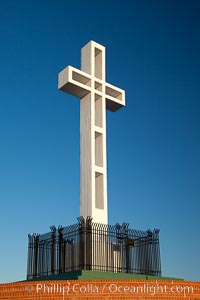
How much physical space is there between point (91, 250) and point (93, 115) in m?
6.57

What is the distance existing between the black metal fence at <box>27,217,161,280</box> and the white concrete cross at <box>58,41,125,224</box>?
5.96 feet

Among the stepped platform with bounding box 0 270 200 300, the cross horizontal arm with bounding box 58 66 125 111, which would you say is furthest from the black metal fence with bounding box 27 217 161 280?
the cross horizontal arm with bounding box 58 66 125 111

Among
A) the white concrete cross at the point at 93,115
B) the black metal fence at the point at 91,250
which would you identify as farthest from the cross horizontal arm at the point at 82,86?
the black metal fence at the point at 91,250

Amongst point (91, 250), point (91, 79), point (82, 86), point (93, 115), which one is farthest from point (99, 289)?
point (91, 79)

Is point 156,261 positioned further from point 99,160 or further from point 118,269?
point 99,160

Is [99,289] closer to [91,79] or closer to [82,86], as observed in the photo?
[82,86]

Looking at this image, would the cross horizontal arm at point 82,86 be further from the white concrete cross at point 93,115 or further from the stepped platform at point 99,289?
the stepped platform at point 99,289

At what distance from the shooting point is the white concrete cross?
18031 millimetres

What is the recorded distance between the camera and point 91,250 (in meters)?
14.9

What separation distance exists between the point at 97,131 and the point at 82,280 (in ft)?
26.3

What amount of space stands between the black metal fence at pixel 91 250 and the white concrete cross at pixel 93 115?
1818 millimetres

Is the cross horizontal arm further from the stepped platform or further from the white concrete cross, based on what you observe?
the stepped platform

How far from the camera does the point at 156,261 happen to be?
1647 centimetres

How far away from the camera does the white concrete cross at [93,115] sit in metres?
18.0
